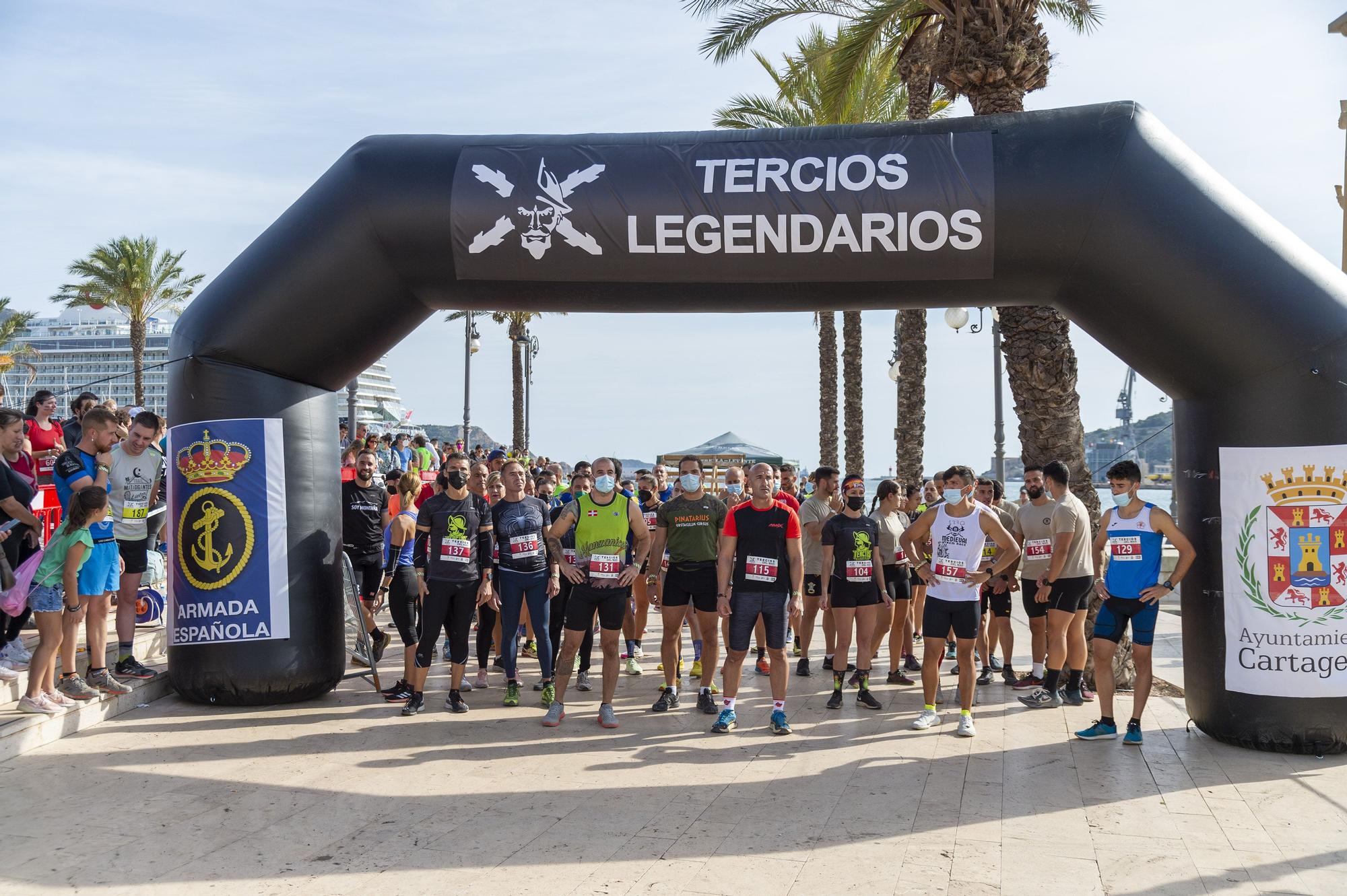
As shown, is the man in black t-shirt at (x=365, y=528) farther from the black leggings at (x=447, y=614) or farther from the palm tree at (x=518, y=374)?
the palm tree at (x=518, y=374)

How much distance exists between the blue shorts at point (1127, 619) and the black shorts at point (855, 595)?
1930 millimetres

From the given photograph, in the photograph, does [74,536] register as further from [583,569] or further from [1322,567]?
[1322,567]

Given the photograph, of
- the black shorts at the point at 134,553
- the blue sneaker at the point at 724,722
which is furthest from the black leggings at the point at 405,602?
the blue sneaker at the point at 724,722

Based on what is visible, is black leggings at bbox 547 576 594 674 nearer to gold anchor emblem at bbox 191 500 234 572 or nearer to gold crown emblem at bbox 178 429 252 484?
gold anchor emblem at bbox 191 500 234 572

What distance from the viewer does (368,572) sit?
9.47m

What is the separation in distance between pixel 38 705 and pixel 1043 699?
300 inches

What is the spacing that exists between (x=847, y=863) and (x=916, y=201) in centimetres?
456

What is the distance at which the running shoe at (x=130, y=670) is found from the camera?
8.49 m

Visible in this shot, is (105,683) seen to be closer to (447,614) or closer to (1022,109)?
(447,614)

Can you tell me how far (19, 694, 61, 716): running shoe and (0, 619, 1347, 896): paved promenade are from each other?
308 mm

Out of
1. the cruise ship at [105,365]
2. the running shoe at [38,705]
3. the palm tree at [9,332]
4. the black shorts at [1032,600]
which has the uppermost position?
the cruise ship at [105,365]

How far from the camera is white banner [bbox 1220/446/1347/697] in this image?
684 centimetres

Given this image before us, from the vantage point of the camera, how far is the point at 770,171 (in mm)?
7539

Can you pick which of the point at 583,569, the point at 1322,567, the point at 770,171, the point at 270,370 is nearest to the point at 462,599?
the point at 583,569
